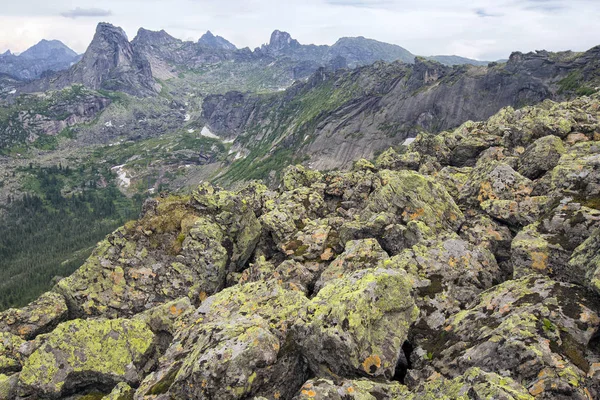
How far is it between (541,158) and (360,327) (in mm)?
29120

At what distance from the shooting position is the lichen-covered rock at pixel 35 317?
2805 centimetres

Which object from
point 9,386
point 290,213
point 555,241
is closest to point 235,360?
point 9,386

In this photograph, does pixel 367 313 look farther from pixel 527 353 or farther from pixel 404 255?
pixel 404 255

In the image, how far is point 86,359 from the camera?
21.7 metres

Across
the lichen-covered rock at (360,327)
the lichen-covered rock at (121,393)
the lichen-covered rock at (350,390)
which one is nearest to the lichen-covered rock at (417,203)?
the lichen-covered rock at (360,327)

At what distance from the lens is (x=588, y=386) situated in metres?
12.1

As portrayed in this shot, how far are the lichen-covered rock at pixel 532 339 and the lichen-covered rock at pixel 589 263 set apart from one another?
0.84 m

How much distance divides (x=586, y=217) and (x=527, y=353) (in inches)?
465

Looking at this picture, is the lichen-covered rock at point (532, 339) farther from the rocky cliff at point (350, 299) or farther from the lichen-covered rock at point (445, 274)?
the lichen-covered rock at point (445, 274)

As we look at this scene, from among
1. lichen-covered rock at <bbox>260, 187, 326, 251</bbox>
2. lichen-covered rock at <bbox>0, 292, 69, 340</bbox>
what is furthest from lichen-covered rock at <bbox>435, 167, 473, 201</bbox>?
lichen-covered rock at <bbox>0, 292, 69, 340</bbox>

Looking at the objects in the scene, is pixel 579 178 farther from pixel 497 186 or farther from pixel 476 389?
pixel 476 389

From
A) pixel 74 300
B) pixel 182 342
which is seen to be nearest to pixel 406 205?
pixel 182 342

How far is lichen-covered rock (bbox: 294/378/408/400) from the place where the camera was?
13578mm

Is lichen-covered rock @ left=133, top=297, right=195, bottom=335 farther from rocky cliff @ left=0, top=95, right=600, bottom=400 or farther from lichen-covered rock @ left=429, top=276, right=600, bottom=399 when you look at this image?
lichen-covered rock @ left=429, top=276, right=600, bottom=399
